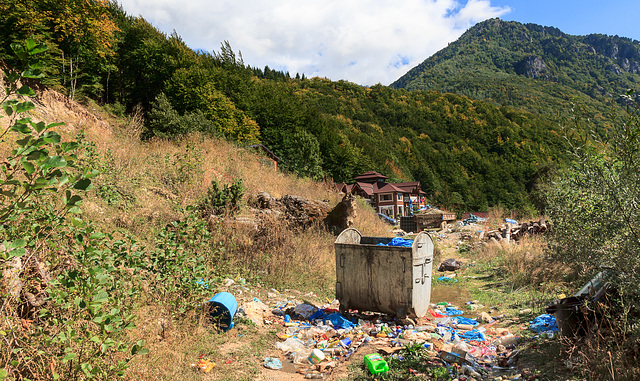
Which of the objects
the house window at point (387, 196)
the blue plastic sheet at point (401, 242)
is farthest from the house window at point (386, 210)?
the blue plastic sheet at point (401, 242)

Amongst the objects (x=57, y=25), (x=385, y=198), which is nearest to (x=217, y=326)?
(x=57, y=25)

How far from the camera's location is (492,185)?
60938 mm

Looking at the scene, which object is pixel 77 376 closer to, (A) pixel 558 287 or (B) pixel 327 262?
(B) pixel 327 262

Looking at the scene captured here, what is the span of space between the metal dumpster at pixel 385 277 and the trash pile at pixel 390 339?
1.00 ft

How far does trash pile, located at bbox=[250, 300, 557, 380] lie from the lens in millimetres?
4059

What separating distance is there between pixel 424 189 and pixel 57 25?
52067 millimetres

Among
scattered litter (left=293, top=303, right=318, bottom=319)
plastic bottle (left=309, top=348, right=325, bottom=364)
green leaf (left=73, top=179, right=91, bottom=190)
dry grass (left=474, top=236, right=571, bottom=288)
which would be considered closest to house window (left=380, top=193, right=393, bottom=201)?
dry grass (left=474, top=236, right=571, bottom=288)

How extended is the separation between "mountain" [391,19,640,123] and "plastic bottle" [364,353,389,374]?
94635mm

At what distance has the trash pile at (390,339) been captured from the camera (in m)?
4.06

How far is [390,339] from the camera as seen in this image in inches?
199

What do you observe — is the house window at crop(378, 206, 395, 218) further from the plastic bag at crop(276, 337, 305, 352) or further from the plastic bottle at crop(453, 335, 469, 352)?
the plastic bag at crop(276, 337, 305, 352)

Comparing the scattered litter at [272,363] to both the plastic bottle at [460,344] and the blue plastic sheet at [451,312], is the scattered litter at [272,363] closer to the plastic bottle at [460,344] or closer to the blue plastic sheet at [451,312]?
the plastic bottle at [460,344]

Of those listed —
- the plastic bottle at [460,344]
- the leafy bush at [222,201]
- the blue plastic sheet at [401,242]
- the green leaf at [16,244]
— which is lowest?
the plastic bottle at [460,344]

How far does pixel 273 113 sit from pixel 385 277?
2294 centimetres
